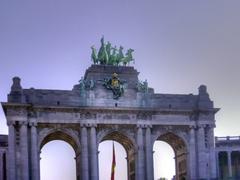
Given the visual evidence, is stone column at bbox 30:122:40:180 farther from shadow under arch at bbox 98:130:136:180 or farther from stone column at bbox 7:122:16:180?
shadow under arch at bbox 98:130:136:180

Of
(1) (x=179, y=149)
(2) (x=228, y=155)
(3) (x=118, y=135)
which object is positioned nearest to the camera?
(3) (x=118, y=135)

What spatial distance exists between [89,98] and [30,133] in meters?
7.74

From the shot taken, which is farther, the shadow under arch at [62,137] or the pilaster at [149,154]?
the pilaster at [149,154]

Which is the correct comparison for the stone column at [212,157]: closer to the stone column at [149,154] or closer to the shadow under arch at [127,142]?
the stone column at [149,154]

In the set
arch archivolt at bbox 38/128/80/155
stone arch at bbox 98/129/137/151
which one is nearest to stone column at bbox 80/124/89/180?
arch archivolt at bbox 38/128/80/155

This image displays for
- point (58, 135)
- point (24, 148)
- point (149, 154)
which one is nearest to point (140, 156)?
point (149, 154)

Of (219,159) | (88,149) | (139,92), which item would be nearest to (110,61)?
(139,92)

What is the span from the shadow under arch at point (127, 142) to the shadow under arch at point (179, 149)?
3308 mm

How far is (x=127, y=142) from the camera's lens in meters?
68.4

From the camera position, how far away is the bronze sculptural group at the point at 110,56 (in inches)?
2680

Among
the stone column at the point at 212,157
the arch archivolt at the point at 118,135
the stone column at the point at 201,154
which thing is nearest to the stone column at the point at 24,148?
the arch archivolt at the point at 118,135

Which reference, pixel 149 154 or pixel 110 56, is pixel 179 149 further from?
pixel 110 56

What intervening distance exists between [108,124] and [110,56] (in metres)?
8.47

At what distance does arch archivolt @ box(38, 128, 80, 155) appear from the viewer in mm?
63594
